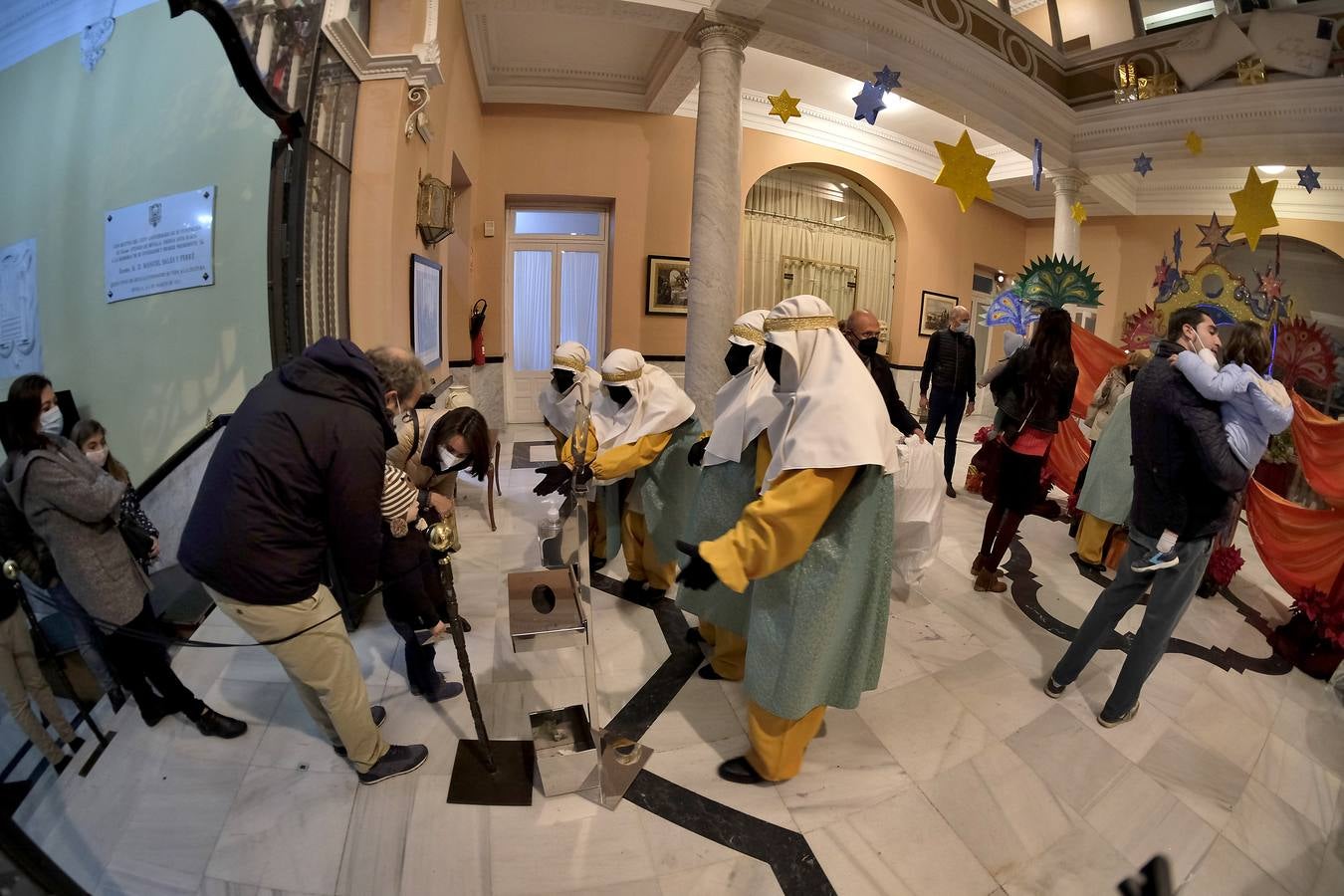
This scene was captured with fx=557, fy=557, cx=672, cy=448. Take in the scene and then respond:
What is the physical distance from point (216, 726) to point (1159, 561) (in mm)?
3577

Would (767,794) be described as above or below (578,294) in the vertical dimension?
below

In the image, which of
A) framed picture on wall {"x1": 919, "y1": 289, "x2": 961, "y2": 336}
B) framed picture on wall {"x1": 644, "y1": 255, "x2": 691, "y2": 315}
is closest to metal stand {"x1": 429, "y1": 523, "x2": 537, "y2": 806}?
framed picture on wall {"x1": 644, "y1": 255, "x2": 691, "y2": 315}

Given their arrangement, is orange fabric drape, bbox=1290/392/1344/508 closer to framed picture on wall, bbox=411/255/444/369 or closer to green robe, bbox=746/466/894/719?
green robe, bbox=746/466/894/719

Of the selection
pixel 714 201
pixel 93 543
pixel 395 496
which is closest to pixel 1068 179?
pixel 714 201

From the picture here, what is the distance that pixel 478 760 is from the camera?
80.0 inches

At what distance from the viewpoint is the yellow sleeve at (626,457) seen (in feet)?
9.02

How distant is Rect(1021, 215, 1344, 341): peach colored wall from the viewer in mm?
10172

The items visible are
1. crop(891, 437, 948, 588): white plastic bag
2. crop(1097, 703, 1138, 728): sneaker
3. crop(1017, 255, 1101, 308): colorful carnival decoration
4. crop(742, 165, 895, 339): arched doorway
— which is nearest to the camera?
crop(1097, 703, 1138, 728): sneaker

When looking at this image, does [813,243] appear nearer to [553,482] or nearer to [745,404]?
[745,404]

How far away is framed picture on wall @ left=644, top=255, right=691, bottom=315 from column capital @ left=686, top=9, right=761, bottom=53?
2874 mm

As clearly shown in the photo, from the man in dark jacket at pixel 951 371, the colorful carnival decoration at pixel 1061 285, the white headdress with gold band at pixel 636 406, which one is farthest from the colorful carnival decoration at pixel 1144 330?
the white headdress with gold band at pixel 636 406

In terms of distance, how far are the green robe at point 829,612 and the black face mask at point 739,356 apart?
786mm

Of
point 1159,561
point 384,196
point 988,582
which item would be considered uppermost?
point 384,196

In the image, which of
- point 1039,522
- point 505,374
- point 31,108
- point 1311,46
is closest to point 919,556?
point 1039,522
